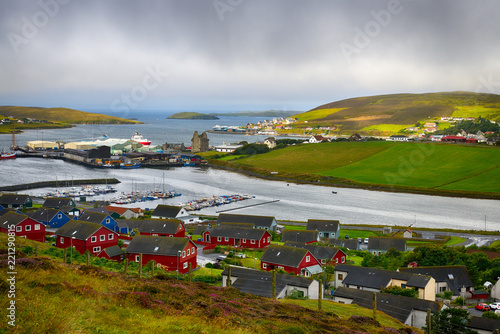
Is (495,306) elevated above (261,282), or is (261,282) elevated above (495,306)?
(261,282)

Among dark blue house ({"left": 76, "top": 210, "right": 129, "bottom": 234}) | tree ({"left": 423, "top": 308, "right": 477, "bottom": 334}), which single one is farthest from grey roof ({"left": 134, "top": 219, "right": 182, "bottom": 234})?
tree ({"left": 423, "top": 308, "right": 477, "bottom": 334})

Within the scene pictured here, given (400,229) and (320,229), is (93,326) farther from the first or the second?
(400,229)

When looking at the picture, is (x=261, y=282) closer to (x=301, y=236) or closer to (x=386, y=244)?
(x=301, y=236)

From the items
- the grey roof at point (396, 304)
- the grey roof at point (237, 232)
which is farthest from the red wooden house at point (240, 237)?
the grey roof at point (396, 304)

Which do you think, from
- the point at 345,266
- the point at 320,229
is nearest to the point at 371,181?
the point at 320,229

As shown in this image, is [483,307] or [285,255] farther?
[285,255]

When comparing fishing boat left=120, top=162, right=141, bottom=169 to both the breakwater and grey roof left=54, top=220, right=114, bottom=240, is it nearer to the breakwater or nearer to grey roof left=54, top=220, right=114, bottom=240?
the breakwater

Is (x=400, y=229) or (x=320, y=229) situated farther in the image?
(x=400, y=229)

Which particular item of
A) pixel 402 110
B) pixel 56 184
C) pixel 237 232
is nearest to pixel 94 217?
pixel 237 232
